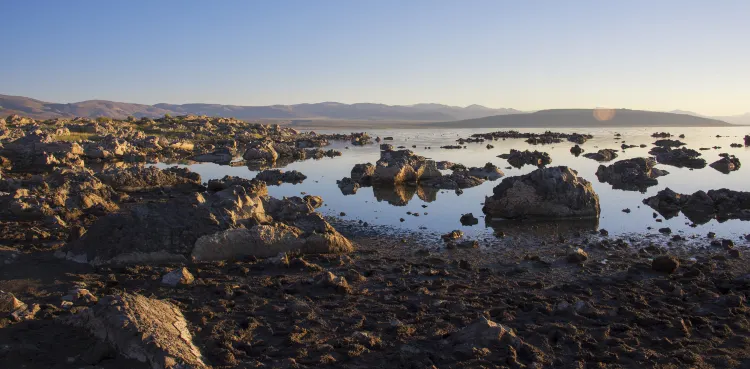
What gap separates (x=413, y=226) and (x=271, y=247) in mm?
4168

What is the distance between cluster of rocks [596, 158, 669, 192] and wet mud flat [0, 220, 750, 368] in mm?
10413

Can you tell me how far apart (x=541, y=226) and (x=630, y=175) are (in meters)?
9.98

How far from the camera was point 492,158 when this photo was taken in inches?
1299

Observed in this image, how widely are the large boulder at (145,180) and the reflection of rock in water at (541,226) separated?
10112 millimetres

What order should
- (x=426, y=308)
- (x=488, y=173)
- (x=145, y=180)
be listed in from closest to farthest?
(x=426, y=308)
(x=145, y=180)
(x=488, y=173)

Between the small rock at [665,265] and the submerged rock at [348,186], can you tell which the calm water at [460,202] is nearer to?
the submerged rock at [348,186]

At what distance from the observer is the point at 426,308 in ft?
22.5

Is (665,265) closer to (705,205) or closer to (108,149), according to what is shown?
(705,205)

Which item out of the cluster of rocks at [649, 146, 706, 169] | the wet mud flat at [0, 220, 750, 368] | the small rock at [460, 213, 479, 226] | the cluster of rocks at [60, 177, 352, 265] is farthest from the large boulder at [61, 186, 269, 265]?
the cluster of rocks at [649, 146, 706, 169]

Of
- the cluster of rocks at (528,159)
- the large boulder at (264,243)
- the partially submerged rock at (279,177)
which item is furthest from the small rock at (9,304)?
the cluster of rocks at (528,159)

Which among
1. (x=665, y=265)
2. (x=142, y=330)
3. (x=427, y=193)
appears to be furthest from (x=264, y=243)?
(x=427, y=193)

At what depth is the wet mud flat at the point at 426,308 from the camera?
545 cm

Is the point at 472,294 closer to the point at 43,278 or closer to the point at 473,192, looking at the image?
the point at 43,278

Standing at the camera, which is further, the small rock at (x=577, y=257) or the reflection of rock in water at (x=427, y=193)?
the reflection of rock in water at (x=427, y=193)
